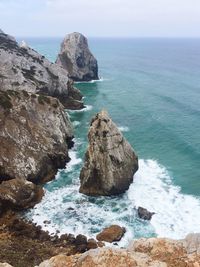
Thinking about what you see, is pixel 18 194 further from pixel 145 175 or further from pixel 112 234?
pixel 145 175

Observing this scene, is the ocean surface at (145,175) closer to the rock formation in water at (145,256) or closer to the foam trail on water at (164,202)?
the foam trail on water at (164,202)

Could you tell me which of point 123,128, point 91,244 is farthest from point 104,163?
point 123,128

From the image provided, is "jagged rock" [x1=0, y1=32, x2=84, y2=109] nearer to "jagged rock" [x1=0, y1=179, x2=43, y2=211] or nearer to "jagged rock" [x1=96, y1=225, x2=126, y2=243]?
"jagged rock" [x1=0, y1=179, x2=43, y2=211]

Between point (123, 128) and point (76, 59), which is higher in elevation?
point (76, 59)

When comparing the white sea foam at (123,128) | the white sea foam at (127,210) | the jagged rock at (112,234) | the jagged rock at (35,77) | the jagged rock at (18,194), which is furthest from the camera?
the jagged rock at (35,77)

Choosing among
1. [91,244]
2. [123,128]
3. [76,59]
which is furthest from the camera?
[76,59]

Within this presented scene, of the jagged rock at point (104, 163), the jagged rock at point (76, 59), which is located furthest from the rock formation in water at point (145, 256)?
the jagged rock at point (76, 59)

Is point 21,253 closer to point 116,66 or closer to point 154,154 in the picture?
point 154,154
